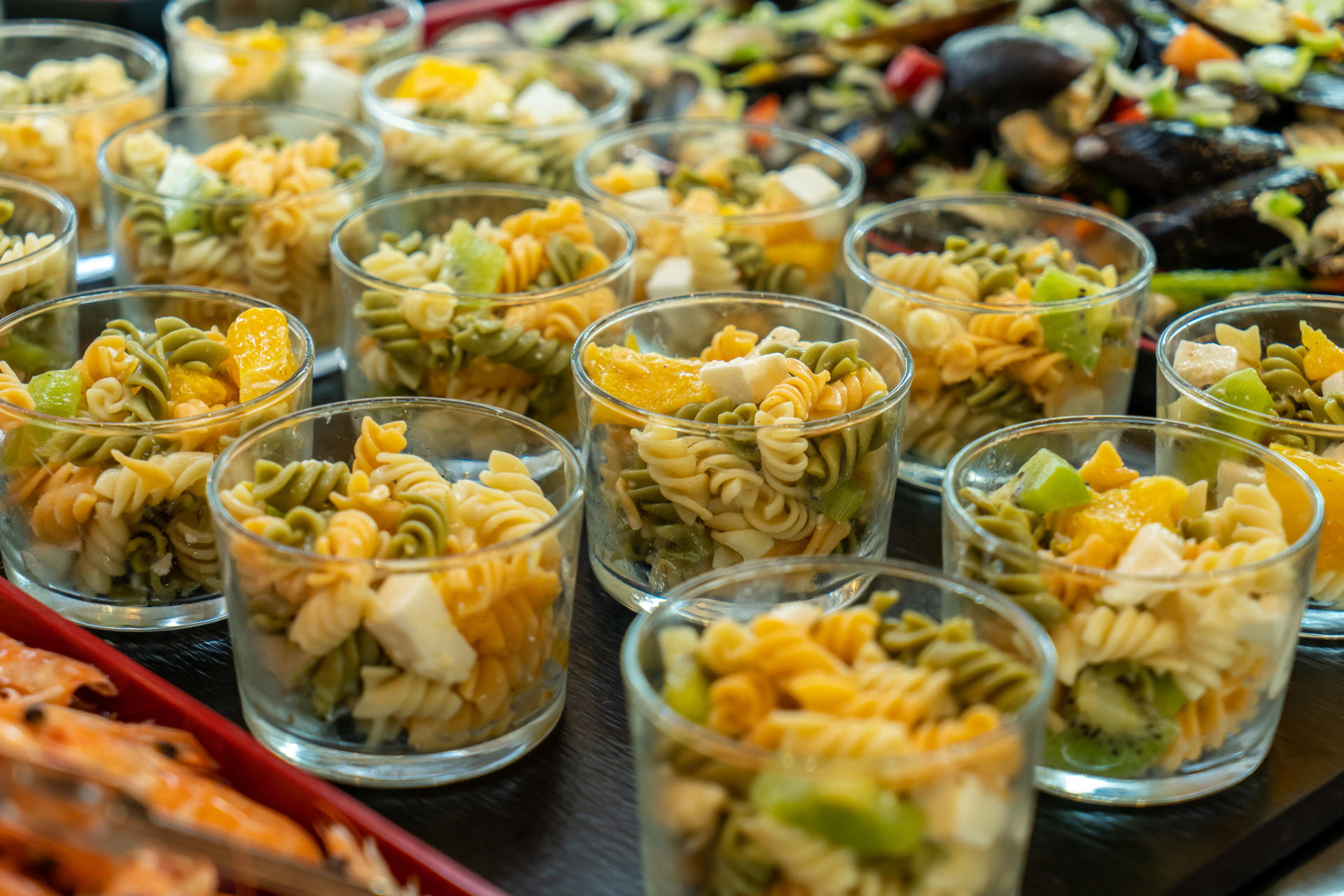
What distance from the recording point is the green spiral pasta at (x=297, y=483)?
4.38 feet

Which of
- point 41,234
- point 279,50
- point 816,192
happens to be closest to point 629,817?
point 816,192

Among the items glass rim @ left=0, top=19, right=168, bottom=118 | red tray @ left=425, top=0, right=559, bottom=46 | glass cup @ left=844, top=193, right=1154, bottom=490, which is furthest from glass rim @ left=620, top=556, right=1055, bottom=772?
red tray @ left=425, top=0, right=559, bottom=46

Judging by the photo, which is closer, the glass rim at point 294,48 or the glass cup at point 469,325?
the glass cup at point 469,325

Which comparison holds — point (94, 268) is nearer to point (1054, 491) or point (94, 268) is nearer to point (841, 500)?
point (841, 500)

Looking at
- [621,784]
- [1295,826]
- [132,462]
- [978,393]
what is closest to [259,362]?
[132,462]

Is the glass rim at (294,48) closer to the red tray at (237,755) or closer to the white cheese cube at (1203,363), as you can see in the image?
the red tray at (237,755)

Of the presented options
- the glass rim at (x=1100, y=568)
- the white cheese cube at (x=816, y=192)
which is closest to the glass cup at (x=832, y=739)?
the glass rim at (x=1100, y=568)

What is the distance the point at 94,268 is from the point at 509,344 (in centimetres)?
99

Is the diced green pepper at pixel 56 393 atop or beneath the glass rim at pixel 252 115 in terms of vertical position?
beneath

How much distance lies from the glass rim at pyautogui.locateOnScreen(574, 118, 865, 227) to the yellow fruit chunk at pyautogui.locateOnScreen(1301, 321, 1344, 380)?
2.26ft

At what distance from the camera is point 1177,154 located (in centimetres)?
225

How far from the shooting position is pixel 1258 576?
1220 millimetres

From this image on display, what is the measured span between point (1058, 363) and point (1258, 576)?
0.60 m

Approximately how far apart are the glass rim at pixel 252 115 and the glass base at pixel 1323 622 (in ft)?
4.56
